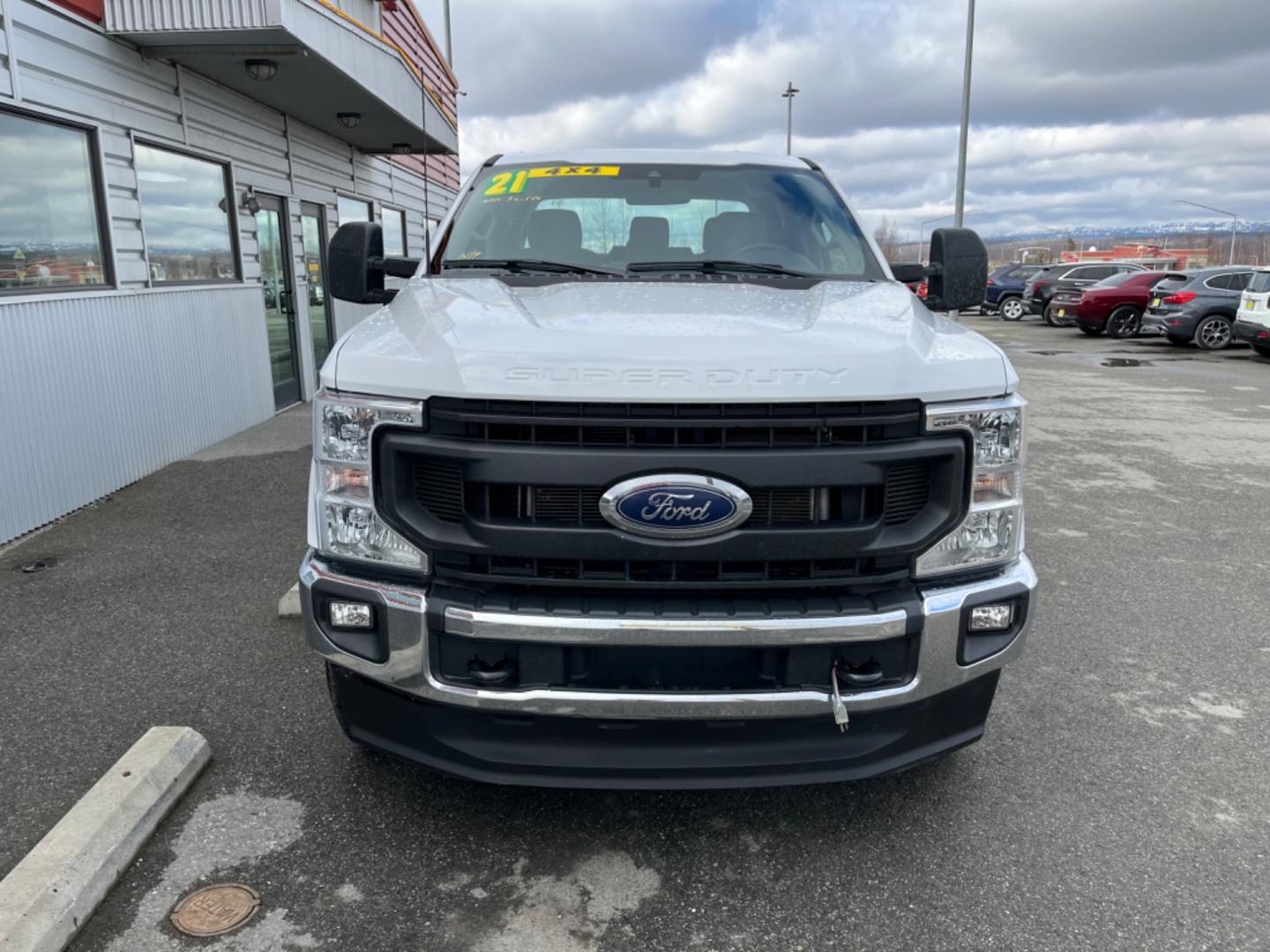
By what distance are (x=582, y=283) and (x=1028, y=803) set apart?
86.4 inches

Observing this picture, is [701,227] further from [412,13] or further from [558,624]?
[412,13]

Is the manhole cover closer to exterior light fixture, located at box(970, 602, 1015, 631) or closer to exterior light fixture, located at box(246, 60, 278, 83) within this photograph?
exterior light fixture, located at box(970, 602, 1015, 631)

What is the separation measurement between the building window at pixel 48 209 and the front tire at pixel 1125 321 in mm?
21250

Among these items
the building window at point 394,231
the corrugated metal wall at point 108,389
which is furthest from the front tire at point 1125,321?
the corrugated metal wall at point 108,389

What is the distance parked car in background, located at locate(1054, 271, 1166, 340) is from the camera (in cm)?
2164

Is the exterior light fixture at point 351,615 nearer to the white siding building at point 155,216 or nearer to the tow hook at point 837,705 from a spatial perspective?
the tow hook at point 837,705

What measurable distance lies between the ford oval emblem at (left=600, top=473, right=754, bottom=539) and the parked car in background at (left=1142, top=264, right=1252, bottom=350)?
1941 cm

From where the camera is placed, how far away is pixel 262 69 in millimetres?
7777

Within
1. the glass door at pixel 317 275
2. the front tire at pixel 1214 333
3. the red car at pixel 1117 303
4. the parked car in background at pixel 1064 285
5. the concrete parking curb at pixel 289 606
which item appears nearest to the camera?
the concrete parking curb at pixel 289 606

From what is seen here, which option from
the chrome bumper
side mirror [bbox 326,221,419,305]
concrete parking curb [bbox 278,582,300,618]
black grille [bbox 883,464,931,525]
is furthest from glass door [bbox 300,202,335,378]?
black grille [bbox 883,464,931,525]

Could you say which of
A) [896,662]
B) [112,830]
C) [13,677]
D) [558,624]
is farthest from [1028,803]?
[13,677]

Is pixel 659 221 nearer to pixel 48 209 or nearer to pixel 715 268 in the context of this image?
pixel 715 268

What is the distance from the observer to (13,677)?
3777 mm

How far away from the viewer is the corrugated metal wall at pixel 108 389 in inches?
221
